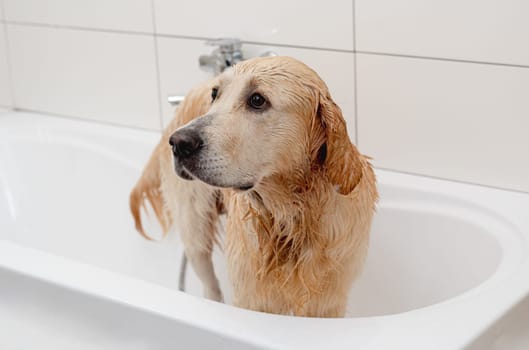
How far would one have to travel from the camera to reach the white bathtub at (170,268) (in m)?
1.44

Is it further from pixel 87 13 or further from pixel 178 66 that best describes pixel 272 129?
pixel 87 13

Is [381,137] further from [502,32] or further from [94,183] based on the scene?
[94,183]

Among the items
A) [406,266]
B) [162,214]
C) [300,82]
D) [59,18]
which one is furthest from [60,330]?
[59,18]

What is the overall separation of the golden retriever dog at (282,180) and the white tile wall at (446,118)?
42cm

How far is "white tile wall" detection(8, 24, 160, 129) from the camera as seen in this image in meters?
2.51

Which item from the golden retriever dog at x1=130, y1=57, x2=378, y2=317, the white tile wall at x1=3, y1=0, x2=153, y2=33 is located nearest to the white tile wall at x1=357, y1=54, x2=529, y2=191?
the golden retriever dog at x1=130, y1=57, x2=378, y2=317

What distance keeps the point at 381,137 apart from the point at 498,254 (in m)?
0.42

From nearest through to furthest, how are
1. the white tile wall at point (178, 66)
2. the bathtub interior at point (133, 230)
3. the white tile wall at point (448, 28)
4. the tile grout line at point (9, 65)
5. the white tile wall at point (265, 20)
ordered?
1. the white tile wall at point (448, 28)
2. the bathtub interior at point (133, 230)
3. the white tile wall at point (265, 20)
4. the white tile wall at point (178, 66)
5. the tile grout line at point (9, 65)

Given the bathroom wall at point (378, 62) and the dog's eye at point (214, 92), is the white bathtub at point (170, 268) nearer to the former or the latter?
the bathroom wall at point (378, 62)

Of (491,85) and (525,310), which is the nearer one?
(525,310)

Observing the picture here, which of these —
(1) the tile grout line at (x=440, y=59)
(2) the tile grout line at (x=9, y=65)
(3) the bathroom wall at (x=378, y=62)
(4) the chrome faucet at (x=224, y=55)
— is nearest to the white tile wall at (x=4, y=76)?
(2) the tile grout line at (x=9, y=65)

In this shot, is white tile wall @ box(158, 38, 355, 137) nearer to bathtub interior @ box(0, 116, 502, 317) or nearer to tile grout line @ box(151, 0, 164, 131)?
tile grout line @ box(151, 0, 164, 131)

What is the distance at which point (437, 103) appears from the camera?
198cm

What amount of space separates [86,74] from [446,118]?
114cm
